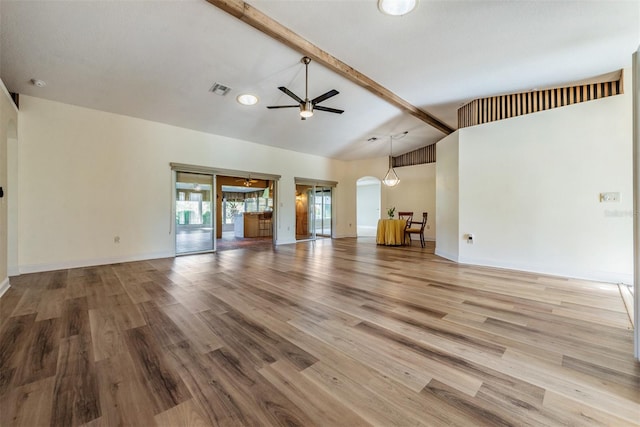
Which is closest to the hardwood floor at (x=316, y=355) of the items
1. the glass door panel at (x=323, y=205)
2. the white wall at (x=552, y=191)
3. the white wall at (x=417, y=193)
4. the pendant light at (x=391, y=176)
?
the white wall at (x=552, y=191)

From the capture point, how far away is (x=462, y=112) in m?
5.26

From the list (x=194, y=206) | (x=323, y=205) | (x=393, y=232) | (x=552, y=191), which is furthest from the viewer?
(x=323, y=205)

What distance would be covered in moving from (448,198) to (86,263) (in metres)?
7.43

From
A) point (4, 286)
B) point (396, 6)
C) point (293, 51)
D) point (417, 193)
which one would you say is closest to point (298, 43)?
point (293, 51)

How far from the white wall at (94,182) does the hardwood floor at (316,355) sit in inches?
48.3

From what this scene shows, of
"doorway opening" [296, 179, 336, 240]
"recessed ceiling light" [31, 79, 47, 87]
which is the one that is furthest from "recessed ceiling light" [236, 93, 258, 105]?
"doorway opening" [296, 179, 336, 240]

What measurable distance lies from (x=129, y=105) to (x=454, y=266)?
6.87 m

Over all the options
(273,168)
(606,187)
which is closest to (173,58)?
(273,168)

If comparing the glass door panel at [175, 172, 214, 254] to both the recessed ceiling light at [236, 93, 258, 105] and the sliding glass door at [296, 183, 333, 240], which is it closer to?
the recessed ceiling light at [236, 93, 258, 105]

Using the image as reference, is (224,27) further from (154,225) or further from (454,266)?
(454,266)

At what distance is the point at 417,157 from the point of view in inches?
344

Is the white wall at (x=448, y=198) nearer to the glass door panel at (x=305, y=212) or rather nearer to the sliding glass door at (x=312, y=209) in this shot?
the sliding glass door at (x=312, y=209)

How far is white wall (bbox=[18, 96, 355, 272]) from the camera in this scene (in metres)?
4.24

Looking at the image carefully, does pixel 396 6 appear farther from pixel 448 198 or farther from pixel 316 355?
pixel 448 198
